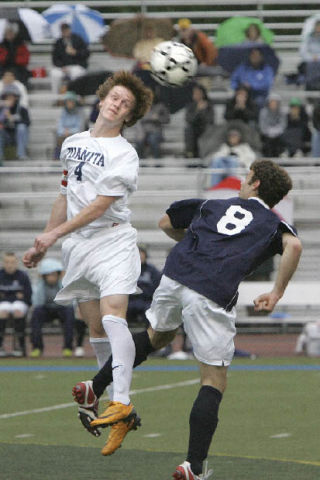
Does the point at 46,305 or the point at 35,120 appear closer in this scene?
the point at 46,305

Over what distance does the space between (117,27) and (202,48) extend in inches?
67.7

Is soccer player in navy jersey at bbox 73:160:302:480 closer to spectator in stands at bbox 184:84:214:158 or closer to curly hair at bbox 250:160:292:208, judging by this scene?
curly hair at bbox 250:160:292:208

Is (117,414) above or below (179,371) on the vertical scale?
above

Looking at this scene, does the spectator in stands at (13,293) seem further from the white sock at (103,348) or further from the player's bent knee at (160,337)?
the player's bent knee at (160,337)

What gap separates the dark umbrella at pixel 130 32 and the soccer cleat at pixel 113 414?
46.8 feet

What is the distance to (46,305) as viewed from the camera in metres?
15.6

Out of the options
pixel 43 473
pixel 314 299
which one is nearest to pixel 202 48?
pixel 314 299

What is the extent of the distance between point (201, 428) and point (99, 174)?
5.61 ft

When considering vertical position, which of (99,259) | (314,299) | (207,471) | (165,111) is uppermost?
(99,259)

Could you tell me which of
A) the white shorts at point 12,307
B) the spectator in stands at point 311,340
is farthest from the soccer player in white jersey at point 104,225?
the white shorts at point 12,307

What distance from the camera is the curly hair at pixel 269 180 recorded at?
7.17 m

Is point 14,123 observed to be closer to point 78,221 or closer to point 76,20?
point 76,20

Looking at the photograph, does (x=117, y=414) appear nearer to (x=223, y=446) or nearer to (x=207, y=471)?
(x=207, y=471)

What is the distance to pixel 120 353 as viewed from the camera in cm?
734
